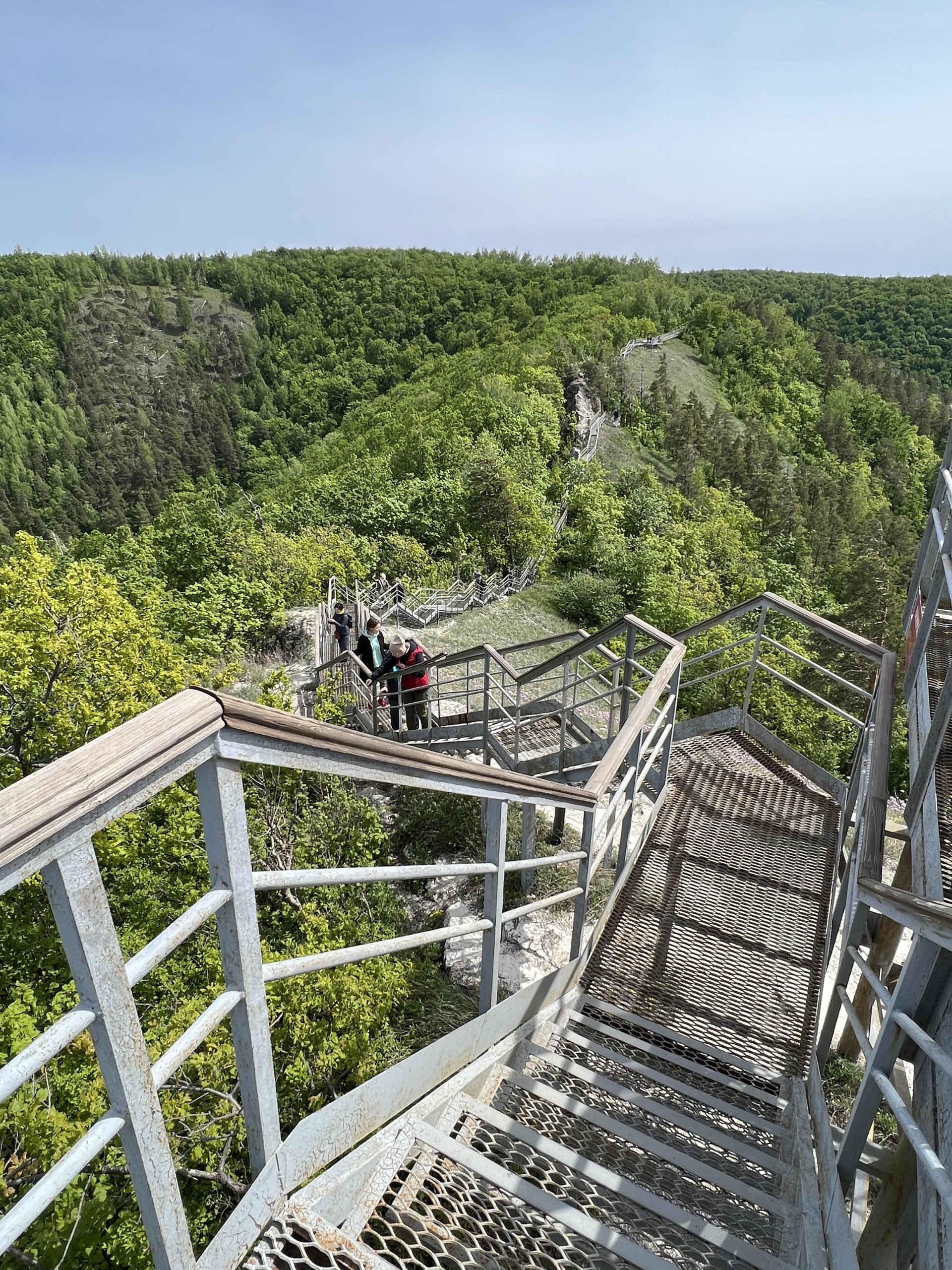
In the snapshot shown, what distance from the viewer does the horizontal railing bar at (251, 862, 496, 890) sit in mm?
1519

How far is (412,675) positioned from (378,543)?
51.4 feet

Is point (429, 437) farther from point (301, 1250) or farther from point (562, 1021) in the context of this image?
point (301, 1250)

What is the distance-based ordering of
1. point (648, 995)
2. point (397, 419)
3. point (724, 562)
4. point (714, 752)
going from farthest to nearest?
1. point (397, 419)
2. point (724, 562)
3. point (714, 752)
4. point (648, 995)

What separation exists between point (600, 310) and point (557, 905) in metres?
63.7

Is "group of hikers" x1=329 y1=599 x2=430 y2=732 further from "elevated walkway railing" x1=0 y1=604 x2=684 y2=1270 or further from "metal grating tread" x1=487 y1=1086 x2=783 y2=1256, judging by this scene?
"elevated walkway railing" x1=0 y1=604 x2=684 y2=1270

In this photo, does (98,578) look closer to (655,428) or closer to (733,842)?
(733,842)

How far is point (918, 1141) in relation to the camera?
1.74m

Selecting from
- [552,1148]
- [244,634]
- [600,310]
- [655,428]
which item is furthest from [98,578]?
[600,310]

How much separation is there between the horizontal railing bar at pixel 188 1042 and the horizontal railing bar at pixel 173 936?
165 millimetres

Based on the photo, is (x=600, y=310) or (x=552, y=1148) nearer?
(x=552, y=1148)

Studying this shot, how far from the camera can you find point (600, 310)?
206ft

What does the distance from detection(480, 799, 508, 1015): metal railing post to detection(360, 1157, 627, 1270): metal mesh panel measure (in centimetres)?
64

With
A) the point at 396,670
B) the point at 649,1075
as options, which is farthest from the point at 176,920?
the point at 396,670

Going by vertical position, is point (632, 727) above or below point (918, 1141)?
below
